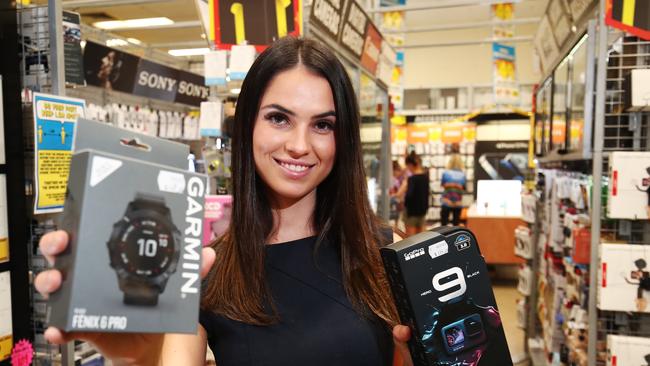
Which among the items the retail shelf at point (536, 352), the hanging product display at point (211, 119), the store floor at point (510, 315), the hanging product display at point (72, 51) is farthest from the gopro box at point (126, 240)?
the store floor at point (510, 315)

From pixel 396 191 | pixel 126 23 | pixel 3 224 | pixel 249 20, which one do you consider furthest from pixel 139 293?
pixel 126 23

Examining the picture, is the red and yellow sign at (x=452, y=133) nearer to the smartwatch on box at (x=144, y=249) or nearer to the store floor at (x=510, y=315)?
the store floor at (x=510, y=315)

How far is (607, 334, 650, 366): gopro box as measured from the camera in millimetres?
2244

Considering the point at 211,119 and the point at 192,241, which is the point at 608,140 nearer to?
the point at 211,119

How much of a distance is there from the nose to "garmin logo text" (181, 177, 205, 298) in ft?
1.38

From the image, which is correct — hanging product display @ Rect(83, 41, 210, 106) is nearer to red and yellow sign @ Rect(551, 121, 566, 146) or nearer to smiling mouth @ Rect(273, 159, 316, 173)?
red and yellow sign @ Rect(551, 121, 566, 146)

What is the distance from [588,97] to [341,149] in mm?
1767

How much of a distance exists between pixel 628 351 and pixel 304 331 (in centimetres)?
173

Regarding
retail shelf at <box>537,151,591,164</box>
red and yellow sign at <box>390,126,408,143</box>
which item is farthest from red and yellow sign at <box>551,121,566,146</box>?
red and yellow sign at <box>390,126,408,143</box>

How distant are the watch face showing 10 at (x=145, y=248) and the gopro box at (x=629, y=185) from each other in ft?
6.97

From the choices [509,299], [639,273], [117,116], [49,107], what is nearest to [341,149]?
[49,107]

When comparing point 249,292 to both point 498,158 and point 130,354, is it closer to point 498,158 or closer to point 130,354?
point 130,354

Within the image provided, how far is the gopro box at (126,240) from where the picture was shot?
27.4 inches

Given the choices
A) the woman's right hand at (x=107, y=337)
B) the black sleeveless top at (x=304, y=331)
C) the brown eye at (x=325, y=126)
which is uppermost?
the brown eye at (x=325, y=126)
